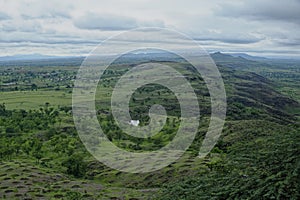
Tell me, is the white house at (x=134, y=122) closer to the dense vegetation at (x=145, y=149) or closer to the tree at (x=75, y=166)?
the dense vegetation at (x=145, y=149)

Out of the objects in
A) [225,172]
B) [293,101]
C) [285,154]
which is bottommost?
[293,101]

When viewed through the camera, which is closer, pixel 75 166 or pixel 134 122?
pixel 75 166

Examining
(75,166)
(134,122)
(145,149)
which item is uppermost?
(75,166)

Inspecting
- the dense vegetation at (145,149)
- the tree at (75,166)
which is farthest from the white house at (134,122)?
the tree at (75,166)

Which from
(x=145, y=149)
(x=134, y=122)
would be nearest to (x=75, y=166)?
(x=145, y=149)

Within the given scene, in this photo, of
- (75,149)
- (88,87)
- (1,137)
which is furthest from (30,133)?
(88,87)

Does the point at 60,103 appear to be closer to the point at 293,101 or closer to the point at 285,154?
the point at 293,101

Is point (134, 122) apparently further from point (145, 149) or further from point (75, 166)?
point (75, 166)

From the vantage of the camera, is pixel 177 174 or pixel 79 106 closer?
pixel 177 174
